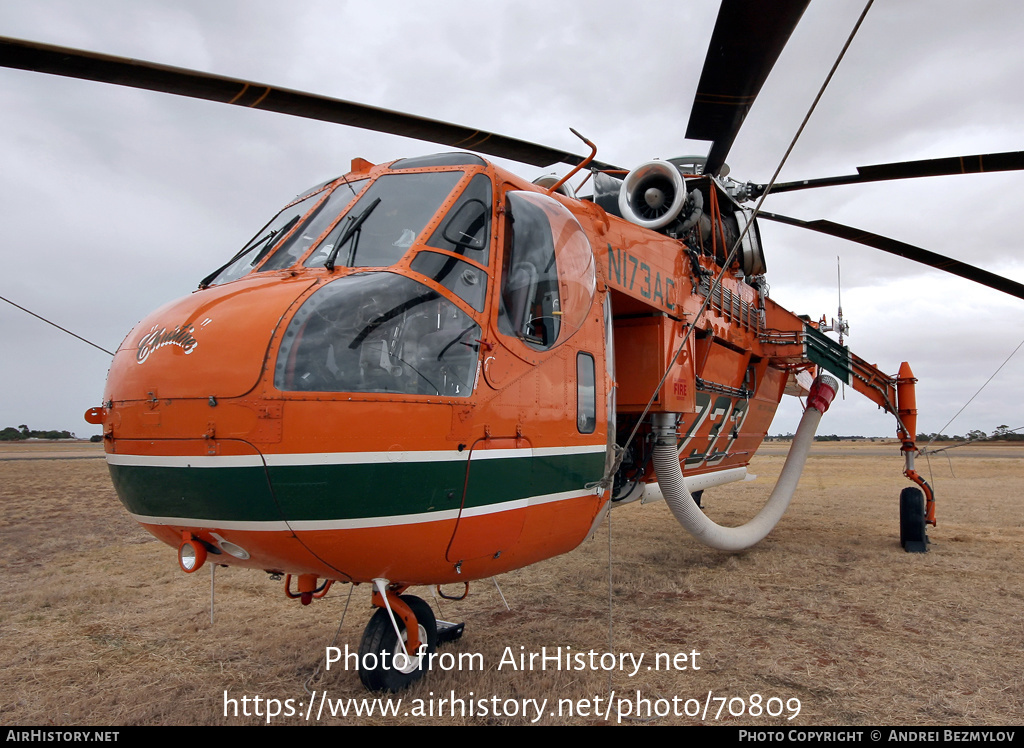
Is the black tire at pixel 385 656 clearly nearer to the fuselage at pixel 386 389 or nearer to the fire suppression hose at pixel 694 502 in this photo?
the fuselage at pixel 386 389

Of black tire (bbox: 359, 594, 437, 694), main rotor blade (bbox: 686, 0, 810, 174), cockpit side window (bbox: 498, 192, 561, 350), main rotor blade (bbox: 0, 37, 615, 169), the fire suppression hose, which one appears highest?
main rotor blade (bbox: 686, 0, 810, 174)

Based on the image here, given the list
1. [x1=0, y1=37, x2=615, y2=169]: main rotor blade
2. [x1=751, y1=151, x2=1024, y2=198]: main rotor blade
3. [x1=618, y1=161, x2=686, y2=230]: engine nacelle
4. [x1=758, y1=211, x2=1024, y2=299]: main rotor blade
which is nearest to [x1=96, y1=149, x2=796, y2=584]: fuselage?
[x1=0, y1=37, x2=615, y2=169]: main rotor blade

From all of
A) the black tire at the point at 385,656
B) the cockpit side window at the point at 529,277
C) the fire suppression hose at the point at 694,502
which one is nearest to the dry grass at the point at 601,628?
the black tire at the point at 385,656

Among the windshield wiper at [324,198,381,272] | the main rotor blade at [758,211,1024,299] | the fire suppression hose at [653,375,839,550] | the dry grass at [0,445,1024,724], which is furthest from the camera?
the main rotor blade at [758,211,1024,299]

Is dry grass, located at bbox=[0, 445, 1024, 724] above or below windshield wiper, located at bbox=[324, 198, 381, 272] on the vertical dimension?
below

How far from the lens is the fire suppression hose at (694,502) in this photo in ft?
19.2

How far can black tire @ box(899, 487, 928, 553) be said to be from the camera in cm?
933

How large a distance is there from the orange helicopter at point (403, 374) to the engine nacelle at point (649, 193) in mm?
938

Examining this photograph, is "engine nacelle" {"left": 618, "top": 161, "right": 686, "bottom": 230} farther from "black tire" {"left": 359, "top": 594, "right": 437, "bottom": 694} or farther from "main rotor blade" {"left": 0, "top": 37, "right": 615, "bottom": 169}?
"black tire" {"left": 359, "top": 594, "right": 437, "bottom": 694}

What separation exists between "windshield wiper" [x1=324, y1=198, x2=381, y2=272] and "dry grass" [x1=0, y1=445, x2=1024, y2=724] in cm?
277

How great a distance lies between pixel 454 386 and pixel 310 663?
2.87m

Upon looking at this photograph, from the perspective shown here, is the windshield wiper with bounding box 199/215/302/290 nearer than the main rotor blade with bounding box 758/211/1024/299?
Yes

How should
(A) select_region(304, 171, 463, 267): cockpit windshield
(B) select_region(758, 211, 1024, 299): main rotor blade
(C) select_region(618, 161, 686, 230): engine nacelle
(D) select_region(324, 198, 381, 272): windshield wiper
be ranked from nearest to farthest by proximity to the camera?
(D) select_region(324, 198, 381, 272): windshield wiper
(A) select_region(304, 171, 463, 267): cockpit windshield
(C) select_region(618, 161, 686, 230): engine nacelle
(B) select_region(758, 211, 1024, 299): main rotor blade

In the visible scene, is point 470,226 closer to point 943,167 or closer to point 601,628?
point 601,628
